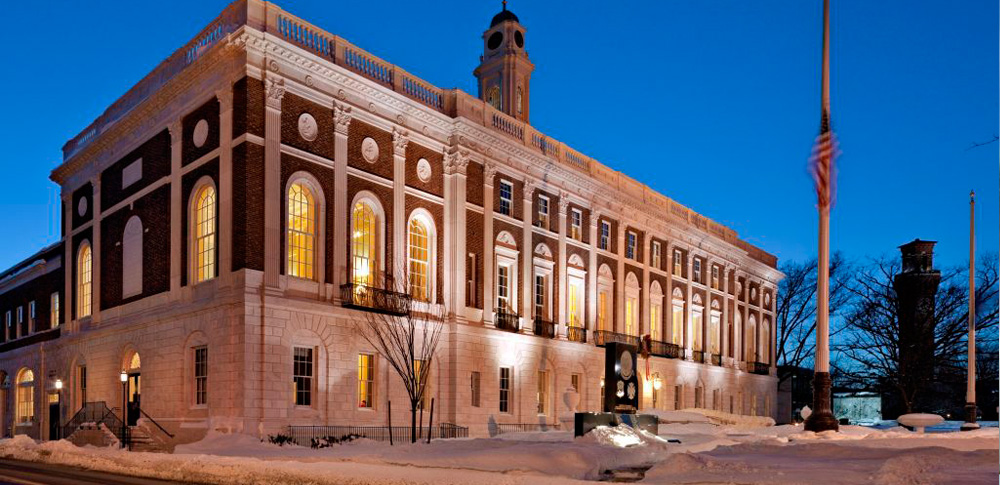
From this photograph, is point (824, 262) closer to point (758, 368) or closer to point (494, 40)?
point (494, 40)

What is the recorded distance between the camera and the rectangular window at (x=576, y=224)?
145ft

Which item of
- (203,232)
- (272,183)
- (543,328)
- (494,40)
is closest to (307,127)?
(272,183)

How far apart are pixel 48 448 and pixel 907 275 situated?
199ft

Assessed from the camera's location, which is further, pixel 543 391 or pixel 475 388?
pixel 543 391

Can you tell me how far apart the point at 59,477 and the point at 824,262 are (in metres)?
17.8

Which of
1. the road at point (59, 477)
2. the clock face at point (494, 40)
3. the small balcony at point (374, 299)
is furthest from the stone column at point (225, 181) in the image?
the clock face at point (494, 40)

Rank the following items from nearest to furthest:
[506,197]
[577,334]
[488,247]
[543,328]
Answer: [488,247] < [506,197] < [543,328] < [577,334]

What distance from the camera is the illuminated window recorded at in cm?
3403

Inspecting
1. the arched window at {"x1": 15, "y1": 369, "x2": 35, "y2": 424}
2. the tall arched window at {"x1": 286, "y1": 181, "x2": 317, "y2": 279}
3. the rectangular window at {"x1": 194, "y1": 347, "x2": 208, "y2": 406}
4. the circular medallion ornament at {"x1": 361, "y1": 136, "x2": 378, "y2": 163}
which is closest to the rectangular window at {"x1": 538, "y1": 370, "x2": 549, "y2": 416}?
the circular medallion ornament at {"x1": 361, "y1": 136, "x2": 378, "y2": 163}

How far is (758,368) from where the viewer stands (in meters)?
66.8

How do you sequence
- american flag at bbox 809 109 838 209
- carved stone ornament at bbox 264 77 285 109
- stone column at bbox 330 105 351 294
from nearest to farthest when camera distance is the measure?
american flag at bbox 809 109 838 209, carved stone ornament at bbox 264 77 285 109, stone column at bbox 330 105 351 294

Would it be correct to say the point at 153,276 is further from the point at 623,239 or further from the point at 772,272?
the point at 772,272

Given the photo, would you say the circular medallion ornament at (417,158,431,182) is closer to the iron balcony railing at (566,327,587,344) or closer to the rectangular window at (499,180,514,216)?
the rectangular window at (499,180,514,216)

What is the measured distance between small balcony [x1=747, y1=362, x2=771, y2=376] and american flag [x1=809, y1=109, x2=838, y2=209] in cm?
4882
